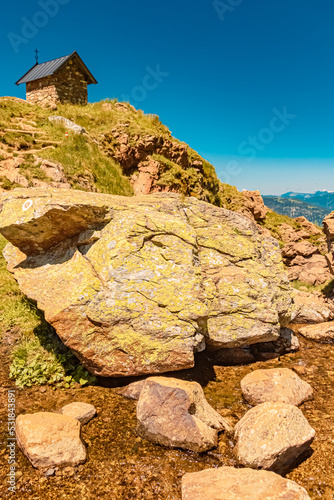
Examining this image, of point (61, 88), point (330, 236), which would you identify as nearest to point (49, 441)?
point (330, 236)

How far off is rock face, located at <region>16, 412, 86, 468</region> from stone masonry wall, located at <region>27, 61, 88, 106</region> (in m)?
34.2

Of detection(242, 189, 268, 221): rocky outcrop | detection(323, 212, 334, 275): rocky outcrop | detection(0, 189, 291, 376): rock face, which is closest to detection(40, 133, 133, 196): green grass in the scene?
detection(0, 189, 291, 376): rock face

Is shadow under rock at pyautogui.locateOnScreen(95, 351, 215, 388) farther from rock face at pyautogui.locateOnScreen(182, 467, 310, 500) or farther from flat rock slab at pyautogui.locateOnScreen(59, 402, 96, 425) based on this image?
rock face at pyautogui.locateOnScreen(182, 467, 310, 500)

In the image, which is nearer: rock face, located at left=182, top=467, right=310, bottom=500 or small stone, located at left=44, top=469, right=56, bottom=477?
rock face, located at left=182, top=467, right=310, bottom=500

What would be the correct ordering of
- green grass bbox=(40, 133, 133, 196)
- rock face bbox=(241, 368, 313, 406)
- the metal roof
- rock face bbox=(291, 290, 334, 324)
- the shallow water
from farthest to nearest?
the metal roof, green grass bbox=(40, 133, 133, 196), rock face bbox=(291, 290, 334, 324), rock face bbox=(241, 368, 313, 406), the shallow water

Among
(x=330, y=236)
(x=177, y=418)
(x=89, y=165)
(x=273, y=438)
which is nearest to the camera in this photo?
(x=273, y=438)

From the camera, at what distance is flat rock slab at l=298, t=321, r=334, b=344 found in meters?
12.0

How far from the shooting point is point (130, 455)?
6.24m

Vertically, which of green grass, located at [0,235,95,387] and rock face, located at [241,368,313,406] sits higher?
green grass, located at [0,235,95,387]

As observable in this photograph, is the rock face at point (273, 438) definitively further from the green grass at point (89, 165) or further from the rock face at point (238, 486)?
the green grass at point (89, 165)

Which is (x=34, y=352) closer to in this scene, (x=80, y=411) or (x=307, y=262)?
(x=80, y=411)

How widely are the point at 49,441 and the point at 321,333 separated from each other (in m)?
10.8

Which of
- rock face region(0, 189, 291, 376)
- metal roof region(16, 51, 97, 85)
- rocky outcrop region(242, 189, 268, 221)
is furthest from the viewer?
rocky outcrop region(242, 189, 268, 221)

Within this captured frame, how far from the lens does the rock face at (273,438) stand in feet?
19.2
